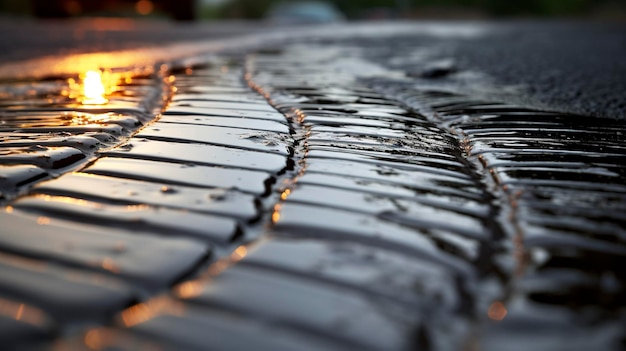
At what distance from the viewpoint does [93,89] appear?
3.18m

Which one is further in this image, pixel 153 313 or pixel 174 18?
pixel 174 18

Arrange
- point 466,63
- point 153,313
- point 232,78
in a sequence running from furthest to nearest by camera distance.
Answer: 1. point 466,63
2. point 232,78
3. point 153,313

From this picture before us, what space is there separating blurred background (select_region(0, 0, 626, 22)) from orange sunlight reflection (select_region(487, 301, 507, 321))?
12856 mm

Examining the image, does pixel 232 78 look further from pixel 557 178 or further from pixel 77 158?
pixel 557 178

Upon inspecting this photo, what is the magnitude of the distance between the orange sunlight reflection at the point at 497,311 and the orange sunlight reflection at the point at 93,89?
7.01 ft

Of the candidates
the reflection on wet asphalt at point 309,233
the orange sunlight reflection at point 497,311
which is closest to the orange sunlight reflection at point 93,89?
the reflection on wet asphalt at point 309,233

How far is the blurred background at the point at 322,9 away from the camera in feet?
42.7

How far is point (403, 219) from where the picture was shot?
4.36ft

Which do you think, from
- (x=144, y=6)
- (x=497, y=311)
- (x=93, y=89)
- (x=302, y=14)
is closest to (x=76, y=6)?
(x=144, y=6)

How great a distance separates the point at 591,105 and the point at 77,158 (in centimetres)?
222

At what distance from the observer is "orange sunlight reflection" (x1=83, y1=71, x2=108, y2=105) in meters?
2.75

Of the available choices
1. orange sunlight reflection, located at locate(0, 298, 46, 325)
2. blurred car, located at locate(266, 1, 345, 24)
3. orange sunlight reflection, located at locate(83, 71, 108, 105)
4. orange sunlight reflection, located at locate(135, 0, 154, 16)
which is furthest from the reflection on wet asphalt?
blurred car, located at locate(266, 1, 345, 24)

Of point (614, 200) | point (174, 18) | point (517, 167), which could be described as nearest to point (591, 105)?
point (517, 167)

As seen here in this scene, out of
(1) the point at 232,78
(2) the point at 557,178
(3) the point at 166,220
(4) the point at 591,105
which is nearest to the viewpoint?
(3) the point at 166,220
